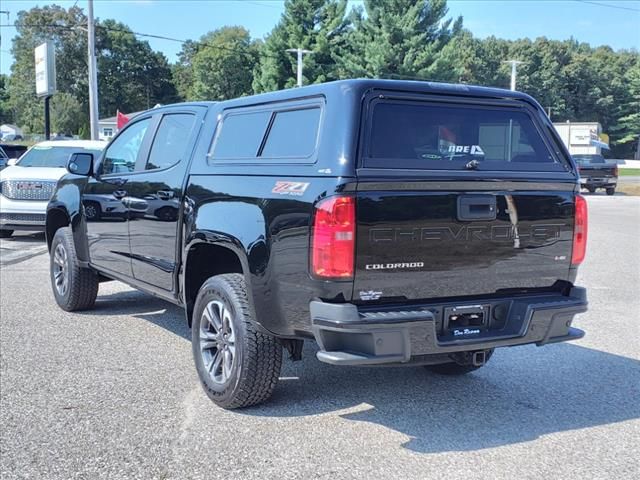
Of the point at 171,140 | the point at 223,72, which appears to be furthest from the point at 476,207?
the point at 223,72

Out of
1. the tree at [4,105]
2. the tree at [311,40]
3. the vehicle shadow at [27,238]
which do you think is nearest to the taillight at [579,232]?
the vehicle shadow at [27,238]

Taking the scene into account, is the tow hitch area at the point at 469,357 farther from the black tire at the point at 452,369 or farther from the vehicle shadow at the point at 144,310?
the vehicle shadow at the point at 144,310

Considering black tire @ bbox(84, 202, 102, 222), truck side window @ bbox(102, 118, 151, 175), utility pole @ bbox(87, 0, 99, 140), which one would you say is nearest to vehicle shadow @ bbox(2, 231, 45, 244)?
black tire @ bbox(84, 202, 102, 222)

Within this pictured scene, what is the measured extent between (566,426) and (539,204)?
138cm

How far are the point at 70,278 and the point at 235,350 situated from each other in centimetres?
329

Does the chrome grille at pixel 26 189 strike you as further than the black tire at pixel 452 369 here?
Yes

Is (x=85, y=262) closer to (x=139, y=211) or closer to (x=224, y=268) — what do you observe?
(x=139, y=211)

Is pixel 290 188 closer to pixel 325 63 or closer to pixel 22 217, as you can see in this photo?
pixel 22 217

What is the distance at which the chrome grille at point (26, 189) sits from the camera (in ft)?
41.6

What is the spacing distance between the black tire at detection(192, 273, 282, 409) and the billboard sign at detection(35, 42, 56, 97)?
80.1 ft

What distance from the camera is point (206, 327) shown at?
474 cm

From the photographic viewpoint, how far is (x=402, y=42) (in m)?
44.8

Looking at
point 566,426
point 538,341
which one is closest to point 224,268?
point 538,341

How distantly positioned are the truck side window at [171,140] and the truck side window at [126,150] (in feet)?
1.03
